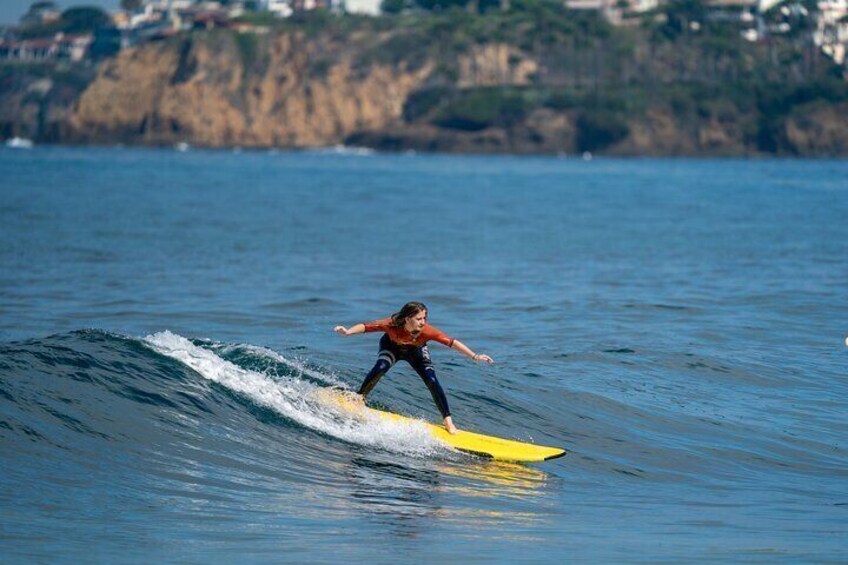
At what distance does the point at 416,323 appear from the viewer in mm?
14344

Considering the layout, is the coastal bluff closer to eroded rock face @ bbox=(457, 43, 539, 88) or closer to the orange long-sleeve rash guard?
eroded rock face @ bbox=(457, 43, 539, 88)

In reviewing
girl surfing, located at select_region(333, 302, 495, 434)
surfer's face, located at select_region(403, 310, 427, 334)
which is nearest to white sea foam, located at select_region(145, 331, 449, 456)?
girl surfing, located at select_region(333, 302, 495, 434)

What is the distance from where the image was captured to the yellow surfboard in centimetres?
1395

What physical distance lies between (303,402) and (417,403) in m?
1.83

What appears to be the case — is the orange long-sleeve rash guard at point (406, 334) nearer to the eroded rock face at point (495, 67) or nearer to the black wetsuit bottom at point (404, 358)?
the black wetsuit bottom at point (404, 358)

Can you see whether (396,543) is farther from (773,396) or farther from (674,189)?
(674,189)

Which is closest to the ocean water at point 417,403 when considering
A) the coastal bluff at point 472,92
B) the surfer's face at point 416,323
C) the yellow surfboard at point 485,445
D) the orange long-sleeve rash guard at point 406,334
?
the yellow surfboard at point 485,445

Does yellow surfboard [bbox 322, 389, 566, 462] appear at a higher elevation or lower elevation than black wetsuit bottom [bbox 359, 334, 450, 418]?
lower

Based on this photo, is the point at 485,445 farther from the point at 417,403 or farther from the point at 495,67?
the point at 495,67

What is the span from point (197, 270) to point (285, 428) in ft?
63.8

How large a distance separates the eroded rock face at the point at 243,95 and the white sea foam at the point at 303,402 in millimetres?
148645

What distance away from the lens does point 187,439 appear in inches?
555

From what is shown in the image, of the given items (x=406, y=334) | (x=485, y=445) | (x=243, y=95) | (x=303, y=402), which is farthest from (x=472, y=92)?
(x=485, y=445)

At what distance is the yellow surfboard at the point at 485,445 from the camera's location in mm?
13945
